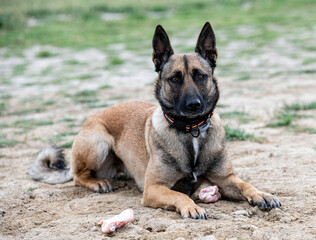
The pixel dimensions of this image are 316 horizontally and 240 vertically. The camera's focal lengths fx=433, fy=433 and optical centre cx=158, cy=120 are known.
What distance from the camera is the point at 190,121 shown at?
434cm

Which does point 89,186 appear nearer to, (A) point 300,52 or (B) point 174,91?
(B) point 174,91

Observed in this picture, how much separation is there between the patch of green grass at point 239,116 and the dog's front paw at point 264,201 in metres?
3.37

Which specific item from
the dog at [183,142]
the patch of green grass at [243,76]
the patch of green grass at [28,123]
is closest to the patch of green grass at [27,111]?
the patch of green grass at [28,123]

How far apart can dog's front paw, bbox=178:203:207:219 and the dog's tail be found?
2.20 m

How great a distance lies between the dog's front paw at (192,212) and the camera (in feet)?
11.9

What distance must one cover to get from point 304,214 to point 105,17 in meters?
24.6

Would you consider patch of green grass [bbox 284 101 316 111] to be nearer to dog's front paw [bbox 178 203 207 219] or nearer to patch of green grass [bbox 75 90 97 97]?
dog's front paw [bbox 178 203 207 219]

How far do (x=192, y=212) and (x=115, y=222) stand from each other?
67cm

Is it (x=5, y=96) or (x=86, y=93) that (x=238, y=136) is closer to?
(x=86, y=93)

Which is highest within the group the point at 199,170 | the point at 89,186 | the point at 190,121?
the point at 190,121

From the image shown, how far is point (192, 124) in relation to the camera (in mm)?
4312

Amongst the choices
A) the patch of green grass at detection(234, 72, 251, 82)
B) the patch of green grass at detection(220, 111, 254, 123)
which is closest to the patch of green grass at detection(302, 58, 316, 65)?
the patch of green grass at detection(234, 72, 251, 82)

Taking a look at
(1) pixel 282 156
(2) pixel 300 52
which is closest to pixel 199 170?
(1) pixel 282 156

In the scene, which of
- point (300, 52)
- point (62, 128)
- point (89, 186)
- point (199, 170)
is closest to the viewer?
point (199, 170)
